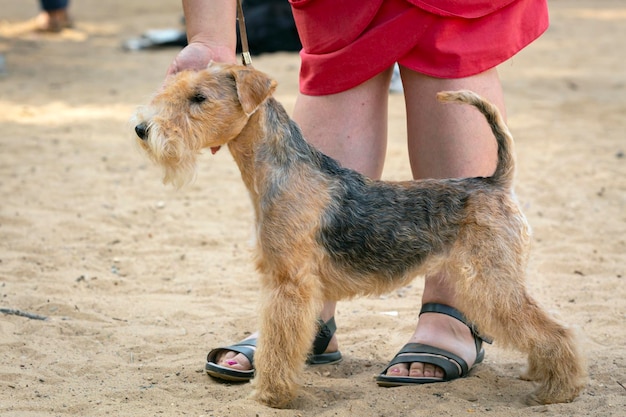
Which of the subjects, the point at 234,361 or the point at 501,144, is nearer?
the point at 501,144

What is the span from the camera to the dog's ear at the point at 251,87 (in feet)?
10.9

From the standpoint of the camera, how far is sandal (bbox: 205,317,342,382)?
387 centimetres

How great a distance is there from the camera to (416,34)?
12.5 ft

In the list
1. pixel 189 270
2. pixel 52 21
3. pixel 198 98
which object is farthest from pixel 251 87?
pixel 52 21

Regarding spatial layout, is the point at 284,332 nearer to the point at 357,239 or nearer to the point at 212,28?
the point at 357,239

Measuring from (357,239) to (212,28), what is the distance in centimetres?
120

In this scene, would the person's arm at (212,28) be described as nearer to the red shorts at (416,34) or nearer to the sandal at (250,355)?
the red shorts at (416,34)

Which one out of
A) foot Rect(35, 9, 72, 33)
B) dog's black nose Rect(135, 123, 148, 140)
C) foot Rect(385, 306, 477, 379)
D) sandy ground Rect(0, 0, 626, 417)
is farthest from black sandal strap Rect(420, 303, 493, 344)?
foot Rect(35, 9, 72, 33)

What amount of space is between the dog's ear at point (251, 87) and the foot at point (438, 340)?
1.42m

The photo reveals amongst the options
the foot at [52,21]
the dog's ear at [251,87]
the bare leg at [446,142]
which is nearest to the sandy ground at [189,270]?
the bare leg at [446,142]

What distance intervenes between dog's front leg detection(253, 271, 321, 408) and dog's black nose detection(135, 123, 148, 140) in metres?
0.79

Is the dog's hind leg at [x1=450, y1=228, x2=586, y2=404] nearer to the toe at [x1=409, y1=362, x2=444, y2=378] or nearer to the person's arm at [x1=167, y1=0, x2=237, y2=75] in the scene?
the toe at [x1=409, y1=362, x2=444, y2=378]

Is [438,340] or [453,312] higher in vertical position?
[453,312]

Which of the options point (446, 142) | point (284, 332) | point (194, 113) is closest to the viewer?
point (194, 113)
